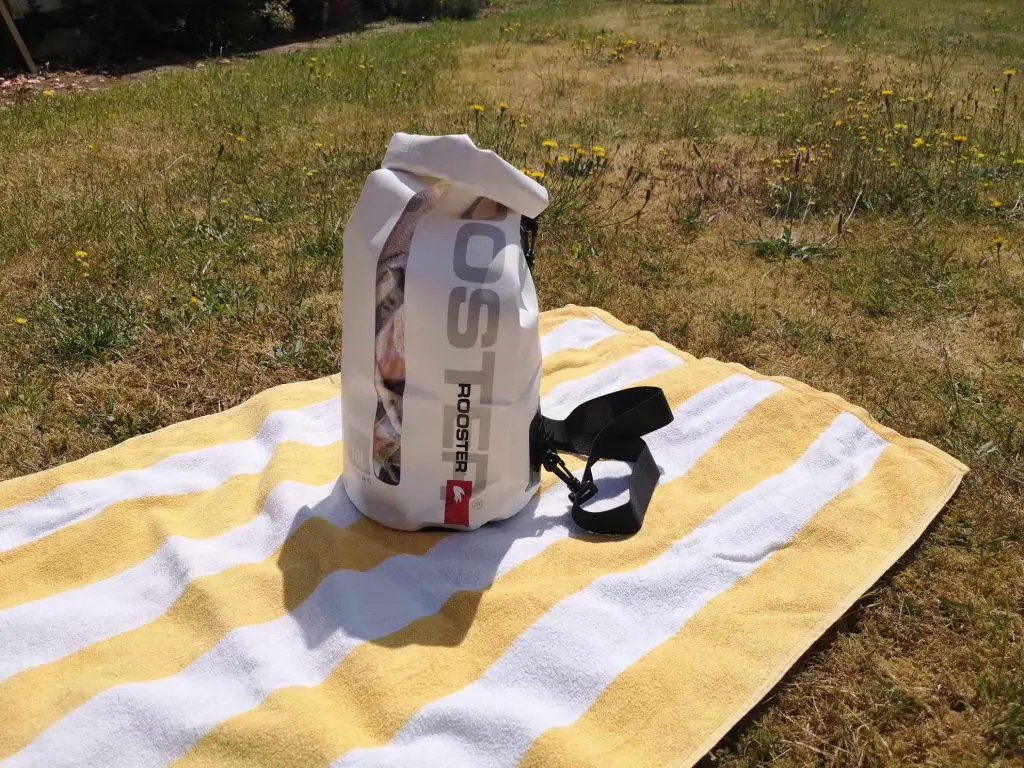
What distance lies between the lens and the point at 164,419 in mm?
2957

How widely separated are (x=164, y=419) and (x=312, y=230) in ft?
5.72

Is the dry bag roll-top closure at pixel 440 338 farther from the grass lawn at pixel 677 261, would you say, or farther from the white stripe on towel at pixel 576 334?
the white stripe on towel at pixel 576 334

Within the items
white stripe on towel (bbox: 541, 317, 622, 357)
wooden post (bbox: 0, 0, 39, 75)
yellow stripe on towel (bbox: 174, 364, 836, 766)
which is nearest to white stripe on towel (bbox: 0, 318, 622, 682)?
yellow stripe on towel (bbox: 174, 364, 836, 766)

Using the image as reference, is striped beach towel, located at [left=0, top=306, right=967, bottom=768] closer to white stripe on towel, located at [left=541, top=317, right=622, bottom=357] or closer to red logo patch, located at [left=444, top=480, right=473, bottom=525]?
red logo patch, located at [left=444, top=480, right=473, bottom=525]

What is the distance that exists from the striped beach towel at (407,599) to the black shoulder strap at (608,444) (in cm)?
6

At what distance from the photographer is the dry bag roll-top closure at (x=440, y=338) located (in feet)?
6.48

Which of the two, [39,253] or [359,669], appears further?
[39,253]

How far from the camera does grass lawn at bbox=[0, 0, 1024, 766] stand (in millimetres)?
2109

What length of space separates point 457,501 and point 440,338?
476mm

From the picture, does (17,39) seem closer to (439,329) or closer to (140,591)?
(140,591)

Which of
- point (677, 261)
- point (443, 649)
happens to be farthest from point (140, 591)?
point (677, 261)

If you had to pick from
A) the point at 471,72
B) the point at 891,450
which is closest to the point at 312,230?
the point at 891,450

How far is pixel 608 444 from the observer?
261 cm

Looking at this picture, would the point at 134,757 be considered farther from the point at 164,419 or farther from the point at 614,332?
the point at 614,332
